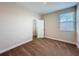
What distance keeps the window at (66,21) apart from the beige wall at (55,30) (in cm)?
27

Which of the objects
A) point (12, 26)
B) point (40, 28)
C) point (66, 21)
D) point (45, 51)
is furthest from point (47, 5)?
point (40, 28)

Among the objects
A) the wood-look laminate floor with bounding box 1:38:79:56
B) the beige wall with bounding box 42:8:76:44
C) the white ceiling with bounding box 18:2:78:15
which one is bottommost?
the wood-look laminate floor with bounding box 1:38:79:56

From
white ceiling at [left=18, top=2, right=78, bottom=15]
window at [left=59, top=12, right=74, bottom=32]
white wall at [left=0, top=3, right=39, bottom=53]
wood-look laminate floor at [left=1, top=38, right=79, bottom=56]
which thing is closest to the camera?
wood-look laminate floor at [left=1, top=38, right=79, bottom=56]

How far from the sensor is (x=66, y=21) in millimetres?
5941

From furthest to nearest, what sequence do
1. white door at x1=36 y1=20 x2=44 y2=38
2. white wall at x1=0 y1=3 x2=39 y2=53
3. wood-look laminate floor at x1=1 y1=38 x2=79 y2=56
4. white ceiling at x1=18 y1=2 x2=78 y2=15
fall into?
white door at x1=36 y1=20 x2=44 y2=38 < white ceiling at x1=18 y1=2 x2=78 y2=15 < white wall at x1=0 y1=3 x2=39 y2=53 < wood-look laminate floor at x1=1 y1=38 x2=79 y2=56

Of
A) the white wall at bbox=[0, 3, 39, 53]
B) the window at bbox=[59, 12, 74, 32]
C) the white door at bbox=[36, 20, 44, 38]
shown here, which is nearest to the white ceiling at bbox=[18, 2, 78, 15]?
the white wall at bbox=[0, 3, 39, 53]

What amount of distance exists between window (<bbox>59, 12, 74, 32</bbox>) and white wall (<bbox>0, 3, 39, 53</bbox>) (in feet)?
7.89

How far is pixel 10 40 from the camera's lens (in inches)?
174

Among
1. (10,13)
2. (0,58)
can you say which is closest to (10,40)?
(10,13)

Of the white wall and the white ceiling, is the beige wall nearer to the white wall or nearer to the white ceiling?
the white ceiling

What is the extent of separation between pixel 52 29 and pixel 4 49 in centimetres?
438

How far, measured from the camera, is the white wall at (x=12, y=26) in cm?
391

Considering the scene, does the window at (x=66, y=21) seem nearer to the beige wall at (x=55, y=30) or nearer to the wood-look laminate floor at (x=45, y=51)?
the beige wall at (x=55, y=30)

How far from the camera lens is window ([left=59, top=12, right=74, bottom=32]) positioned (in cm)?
559
